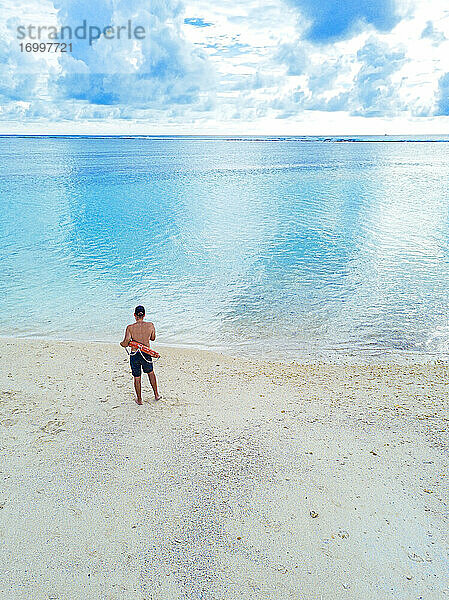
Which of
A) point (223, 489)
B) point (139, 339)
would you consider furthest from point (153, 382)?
point (223, 489)

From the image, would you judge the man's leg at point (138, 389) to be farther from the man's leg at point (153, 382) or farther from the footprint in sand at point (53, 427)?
the footprint in sand at point (53, 427)

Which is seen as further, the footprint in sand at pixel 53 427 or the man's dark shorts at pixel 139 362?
the man's dark shorts at pixel 139 362

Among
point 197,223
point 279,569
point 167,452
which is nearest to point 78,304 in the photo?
point 167,452

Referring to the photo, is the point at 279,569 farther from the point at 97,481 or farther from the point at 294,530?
the point at 97,481

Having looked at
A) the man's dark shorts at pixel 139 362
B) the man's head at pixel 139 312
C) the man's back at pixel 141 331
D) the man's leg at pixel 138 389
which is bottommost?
the man's leg at pixel 138 389

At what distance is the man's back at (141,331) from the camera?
9.06 meters

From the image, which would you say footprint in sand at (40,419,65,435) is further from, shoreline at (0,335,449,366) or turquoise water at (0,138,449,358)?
turquoise water at (0,138,449,358)

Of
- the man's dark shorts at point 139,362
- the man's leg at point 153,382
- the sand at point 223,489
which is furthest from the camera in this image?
the man's leg at point 153,382

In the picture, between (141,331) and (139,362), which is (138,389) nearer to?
(139,362)

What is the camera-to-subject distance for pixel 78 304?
17875mm

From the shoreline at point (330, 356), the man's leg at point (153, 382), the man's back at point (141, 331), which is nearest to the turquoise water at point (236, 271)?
the shoreline at point (330, 356)

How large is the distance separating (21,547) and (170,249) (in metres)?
22.1

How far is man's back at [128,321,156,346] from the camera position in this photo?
9062 mm

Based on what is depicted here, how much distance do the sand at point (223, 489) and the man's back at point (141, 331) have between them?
1.42m
